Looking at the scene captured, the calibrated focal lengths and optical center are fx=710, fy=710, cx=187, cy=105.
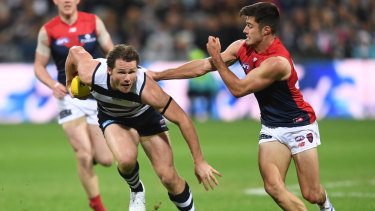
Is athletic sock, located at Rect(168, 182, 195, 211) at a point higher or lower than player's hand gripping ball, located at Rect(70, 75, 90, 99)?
lower

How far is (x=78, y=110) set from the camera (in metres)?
9.20


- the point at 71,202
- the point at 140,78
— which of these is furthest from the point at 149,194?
the point at 140,78

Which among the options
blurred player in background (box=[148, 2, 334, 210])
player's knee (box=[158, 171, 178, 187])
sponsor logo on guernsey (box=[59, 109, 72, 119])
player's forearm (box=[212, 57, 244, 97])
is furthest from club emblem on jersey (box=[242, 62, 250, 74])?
sponsor logo on guernsey (box=[59, 109, 72, 119])

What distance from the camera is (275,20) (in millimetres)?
7297

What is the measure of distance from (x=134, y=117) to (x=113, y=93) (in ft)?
2.06

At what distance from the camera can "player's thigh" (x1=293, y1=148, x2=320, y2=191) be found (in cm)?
724

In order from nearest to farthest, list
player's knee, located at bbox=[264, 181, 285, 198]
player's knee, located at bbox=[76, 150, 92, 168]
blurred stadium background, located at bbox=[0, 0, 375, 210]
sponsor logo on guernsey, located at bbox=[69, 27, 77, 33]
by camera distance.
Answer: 1. player's knee, located at bbox=[264, 181, 285, 198]
2. player's knee, located at bbox=[76, 150, 92, 168]
3. sponsor logo on guernsey, located at bbox=[69, 27, 77, 33]
4. blurred stadium background, located at bbox=[0, 0, 375, 210]

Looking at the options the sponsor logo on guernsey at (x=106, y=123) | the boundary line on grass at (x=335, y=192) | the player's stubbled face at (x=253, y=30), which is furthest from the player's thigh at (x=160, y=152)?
the boundary line on grass at (x=335, y=192)

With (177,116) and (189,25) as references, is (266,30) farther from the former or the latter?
(189,25)

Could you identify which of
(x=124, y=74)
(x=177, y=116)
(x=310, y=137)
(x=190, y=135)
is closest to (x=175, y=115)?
(x=177, y=116)

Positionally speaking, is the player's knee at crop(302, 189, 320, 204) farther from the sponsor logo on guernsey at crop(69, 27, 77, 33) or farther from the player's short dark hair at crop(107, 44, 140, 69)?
the sponsor logo on guernsey at crop(69, 27, 77, 33)

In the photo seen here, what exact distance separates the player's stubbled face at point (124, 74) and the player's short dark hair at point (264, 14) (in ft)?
4.22

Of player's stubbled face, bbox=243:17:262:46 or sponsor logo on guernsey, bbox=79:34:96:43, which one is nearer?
player's stubbled face, bbox=243:17:262:46

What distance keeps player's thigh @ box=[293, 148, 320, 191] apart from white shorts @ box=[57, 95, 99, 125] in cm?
308
